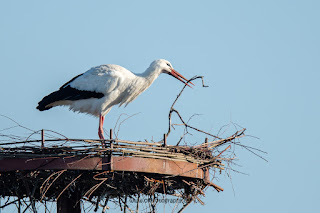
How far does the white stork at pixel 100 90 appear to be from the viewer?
10.6 metres

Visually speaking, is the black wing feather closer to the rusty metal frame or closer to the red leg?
the red leg

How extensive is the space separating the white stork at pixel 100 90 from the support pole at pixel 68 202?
1.84 metres

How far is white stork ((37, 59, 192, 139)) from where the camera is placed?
34.9 feet

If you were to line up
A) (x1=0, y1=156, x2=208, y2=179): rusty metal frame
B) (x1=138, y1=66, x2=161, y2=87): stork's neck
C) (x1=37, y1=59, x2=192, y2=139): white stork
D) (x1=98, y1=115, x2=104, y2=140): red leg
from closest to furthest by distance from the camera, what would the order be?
(x1=0, y1=156, x2=208, y2=179): rusty metal frame < (x1=37, y1=59, x2=192, y2=139): white stork < (x1=98, y1=115, x2=104, y2=140): red leg < (x1=138, y1=66, x2=161, y2=87): stork's neck

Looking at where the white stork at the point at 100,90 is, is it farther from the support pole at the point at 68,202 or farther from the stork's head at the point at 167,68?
the support pole at the point at 68,202

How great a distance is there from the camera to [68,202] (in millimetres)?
→ 9203

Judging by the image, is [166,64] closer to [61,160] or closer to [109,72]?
[109,72]

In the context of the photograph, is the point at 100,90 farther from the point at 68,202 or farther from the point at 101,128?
the point at 68,202

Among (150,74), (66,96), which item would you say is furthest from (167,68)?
(66,96)

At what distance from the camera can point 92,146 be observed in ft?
26.8

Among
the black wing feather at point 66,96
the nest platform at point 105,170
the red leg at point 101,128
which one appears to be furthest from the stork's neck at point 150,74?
the nest platform at point 105,170

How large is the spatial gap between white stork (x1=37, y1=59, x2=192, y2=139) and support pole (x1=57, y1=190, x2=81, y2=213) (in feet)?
6.03

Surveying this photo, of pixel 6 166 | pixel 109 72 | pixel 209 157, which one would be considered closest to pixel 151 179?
pixel 209 157

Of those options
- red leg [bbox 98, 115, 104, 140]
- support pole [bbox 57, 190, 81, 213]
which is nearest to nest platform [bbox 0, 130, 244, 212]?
support pole [bbox 57, 190, 81, 213]
